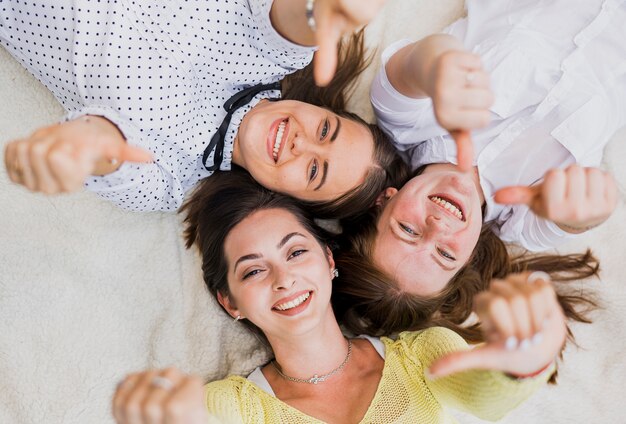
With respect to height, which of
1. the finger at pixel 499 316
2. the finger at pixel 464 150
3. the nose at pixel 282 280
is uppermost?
the finger at pixel 464 150

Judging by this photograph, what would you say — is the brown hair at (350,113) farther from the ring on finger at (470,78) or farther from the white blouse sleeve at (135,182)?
the ring on finger at (470,78)

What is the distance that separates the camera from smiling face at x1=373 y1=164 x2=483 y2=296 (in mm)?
1211

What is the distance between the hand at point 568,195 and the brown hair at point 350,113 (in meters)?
0.46

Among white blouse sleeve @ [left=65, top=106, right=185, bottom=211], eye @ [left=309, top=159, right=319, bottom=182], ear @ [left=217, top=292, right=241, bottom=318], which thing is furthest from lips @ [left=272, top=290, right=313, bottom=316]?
white blouse sleeve @ [left=65, top=106, right=185, bottom=211]

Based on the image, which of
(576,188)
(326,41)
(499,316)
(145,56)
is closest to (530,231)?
(576,188)

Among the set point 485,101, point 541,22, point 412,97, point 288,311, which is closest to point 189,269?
point 288,311

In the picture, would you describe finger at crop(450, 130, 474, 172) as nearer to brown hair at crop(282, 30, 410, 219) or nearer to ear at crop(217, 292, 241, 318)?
brown hair at crop(282, 30, 410, 219)

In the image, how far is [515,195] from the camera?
2.77 feet

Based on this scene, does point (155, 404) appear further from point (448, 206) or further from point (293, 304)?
point (448, 206)

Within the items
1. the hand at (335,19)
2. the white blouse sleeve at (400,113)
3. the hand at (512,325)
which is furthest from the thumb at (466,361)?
the white blouse sleeve at (400,113)

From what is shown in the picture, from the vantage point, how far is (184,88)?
1.24 metres

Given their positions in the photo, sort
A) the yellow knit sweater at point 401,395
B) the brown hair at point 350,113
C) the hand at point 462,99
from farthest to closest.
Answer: the brown hair at point 350,113, the yellow knit sweater at point 401,395, the hand at point 462,99

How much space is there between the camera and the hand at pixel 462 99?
2.90ft

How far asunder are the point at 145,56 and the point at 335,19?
0.46 metres
